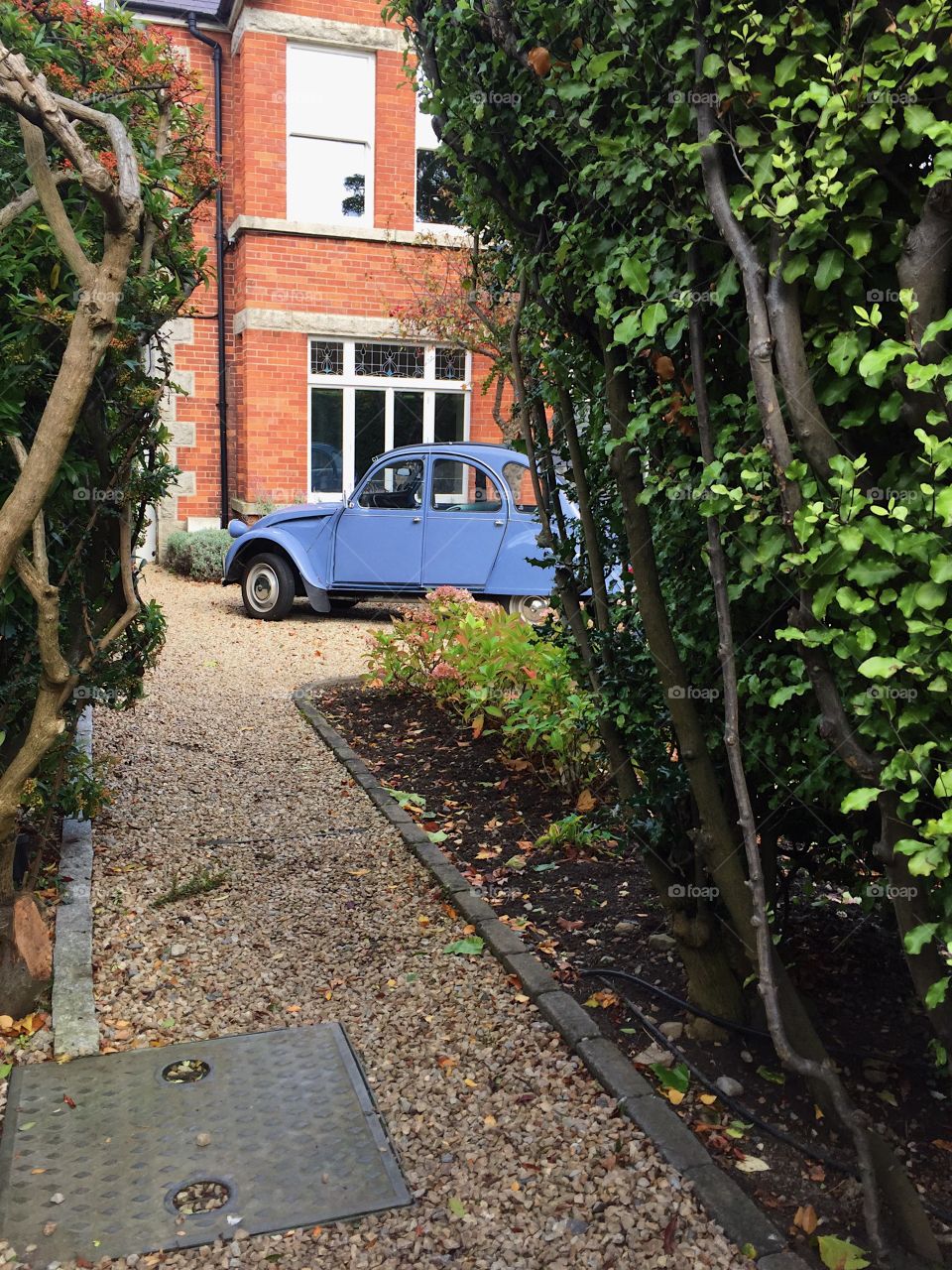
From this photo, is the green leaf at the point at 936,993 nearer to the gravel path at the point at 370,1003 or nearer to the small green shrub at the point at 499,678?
the gravel path at the point at 370,1003

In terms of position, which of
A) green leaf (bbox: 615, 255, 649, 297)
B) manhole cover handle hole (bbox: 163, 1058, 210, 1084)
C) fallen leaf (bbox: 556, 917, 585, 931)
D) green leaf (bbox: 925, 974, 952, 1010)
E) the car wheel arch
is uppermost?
green leaf (bbox: 615, 255, 649, 297)

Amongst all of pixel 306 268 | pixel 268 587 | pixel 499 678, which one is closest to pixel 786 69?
pixel 499 678

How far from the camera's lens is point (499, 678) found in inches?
261

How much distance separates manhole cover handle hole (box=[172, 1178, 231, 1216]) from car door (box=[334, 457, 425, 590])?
31.4 feet

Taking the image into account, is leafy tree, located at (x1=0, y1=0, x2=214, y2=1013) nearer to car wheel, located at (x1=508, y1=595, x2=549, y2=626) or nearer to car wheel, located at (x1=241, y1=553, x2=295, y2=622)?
car wheel, located at (x1=508, y1=595, x2=549, y2=626)

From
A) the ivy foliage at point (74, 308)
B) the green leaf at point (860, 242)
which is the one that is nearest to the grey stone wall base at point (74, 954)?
the ivy foliage at point (74, 308)

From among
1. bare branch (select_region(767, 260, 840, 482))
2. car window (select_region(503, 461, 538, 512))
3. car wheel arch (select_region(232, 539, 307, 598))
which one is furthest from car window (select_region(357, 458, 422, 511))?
bare branch (select_region(767, 260, 840, 482))

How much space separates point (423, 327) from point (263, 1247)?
46.5 feet

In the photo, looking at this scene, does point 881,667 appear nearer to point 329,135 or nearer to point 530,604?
point 530,604

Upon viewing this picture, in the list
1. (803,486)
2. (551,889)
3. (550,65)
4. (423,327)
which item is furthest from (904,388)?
(423,327)

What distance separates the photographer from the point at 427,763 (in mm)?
6488

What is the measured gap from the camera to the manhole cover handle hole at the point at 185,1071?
316cm

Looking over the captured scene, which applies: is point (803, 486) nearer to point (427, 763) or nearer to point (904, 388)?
point (904, 388)

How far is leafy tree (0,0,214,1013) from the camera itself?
132 inches
